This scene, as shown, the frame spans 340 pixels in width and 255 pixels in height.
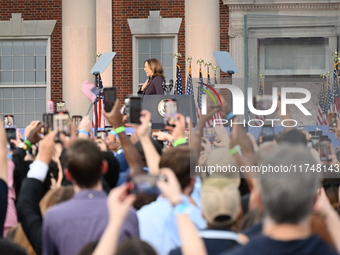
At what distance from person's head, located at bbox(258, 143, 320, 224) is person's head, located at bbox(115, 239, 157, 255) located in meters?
0.47

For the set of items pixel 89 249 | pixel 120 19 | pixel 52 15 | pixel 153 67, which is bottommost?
pixel 89 249

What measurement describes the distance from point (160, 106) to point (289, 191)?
10.1 metres

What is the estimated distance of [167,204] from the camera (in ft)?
14.0

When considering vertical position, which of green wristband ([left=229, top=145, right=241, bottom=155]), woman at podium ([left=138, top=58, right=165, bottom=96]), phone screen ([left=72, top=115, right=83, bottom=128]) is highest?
woman at podium ([left=138, top=58, right=165, bottom=96])

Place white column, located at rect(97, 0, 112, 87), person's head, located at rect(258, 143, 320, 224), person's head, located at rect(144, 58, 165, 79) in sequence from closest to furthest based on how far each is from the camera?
1. person's head, located at rect(258, 143, 320, 224)
2. person's head, located at rect(144, 58, 165, 79)
3. white column, located at rect(97, 0, 112, 87)

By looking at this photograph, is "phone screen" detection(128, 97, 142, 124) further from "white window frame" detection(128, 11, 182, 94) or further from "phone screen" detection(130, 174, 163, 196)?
"white window frame" detection(128, 11, 182, 94)

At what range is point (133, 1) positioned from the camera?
21.7m

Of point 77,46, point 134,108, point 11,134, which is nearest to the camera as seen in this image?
point 134,108

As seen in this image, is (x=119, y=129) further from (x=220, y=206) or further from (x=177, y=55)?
(x=177, y=55)

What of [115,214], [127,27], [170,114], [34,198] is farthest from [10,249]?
[127,27]

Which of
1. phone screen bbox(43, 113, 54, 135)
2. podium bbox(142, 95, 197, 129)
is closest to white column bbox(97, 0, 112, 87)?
podium bbox(142, 95, 197, 129)

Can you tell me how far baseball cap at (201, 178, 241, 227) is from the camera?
12.7ft

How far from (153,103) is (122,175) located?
7.43 metres

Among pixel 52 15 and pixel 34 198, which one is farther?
pixel 52 15
